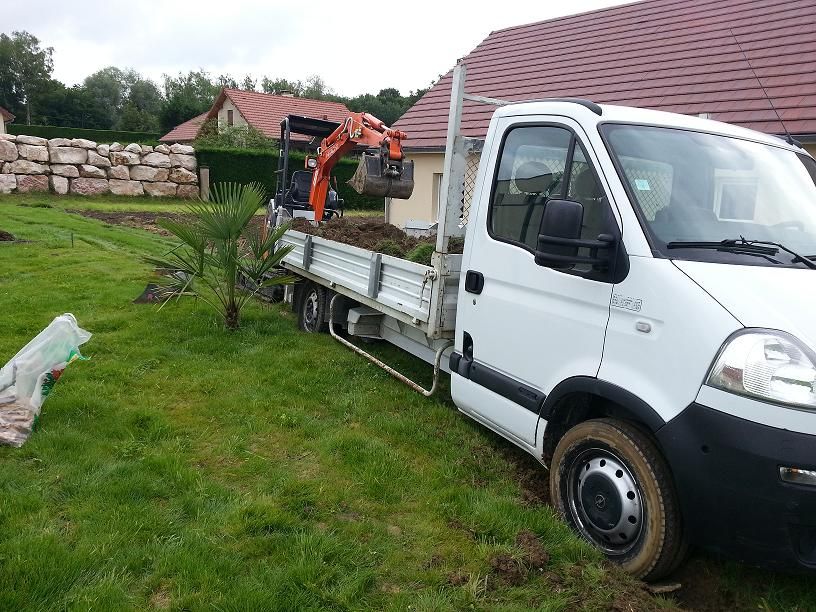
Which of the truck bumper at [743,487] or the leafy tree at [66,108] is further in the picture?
the leafy tree at [66,108]

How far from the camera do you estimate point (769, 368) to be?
259 cm

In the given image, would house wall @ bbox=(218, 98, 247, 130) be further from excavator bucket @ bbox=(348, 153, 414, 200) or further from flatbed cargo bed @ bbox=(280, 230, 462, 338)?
flatbed cargo bed @ bbox=(280, 230, 462, 338)

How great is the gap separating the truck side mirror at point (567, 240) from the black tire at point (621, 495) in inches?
33.7

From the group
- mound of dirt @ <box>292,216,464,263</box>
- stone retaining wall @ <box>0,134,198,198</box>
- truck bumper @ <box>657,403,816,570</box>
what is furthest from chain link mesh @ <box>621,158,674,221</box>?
stone retaining wall @ <box>0,134,198,198</box>

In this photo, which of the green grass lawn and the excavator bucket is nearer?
the green grass lawn

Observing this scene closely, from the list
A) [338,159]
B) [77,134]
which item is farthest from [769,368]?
[77,134]

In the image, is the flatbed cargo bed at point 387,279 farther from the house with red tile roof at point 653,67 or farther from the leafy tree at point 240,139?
the leafy tree at point 240,139

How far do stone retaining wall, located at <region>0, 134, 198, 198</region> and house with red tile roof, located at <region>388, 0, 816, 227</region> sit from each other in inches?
484

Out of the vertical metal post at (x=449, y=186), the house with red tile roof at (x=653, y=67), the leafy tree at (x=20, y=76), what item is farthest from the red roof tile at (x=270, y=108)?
the leafy tree at (x=20, y=76)

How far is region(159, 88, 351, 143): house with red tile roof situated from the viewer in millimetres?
38000

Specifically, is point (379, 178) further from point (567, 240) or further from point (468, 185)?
point (567, 240)

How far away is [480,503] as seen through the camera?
384cm

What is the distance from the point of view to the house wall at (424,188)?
46.4ft

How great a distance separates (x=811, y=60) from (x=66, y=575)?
11836 millimetres
